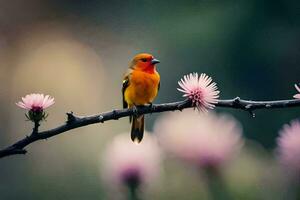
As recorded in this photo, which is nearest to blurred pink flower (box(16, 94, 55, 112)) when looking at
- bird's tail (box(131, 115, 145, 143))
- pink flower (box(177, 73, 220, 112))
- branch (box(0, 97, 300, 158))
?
branch (box(0, 97, 300, 158))

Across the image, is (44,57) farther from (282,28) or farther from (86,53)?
(282,28)

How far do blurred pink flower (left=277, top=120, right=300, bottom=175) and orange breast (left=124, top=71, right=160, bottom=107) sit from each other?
2.01 metres

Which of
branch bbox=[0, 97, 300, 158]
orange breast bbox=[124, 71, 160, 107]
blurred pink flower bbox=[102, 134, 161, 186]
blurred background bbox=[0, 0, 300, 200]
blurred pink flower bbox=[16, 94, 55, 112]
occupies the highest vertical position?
blurred background bbox=[0, 0, 300, 200]

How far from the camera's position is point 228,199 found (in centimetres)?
156

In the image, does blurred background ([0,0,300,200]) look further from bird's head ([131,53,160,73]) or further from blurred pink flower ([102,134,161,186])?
blurred pink flower ([102,134,161,186])

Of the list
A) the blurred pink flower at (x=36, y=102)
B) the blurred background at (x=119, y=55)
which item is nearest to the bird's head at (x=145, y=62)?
the blurred pink flower at (x=36, y=102)

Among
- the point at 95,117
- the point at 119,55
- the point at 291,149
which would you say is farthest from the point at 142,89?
the point at 119,55

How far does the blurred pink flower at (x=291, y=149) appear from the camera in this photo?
1391mm

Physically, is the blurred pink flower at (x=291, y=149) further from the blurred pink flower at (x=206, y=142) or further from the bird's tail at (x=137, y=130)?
the bird's tail at (x=137, y=130)

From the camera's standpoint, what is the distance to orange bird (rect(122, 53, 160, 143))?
3422 mm

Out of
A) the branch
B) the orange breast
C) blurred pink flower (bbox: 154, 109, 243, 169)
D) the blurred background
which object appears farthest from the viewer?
the blurred background

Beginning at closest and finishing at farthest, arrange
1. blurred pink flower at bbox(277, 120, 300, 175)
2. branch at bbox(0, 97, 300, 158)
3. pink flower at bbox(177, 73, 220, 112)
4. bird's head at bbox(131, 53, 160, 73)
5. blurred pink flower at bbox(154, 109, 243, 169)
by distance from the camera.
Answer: blurred pink flower at bbox(277, 120, 300, 175) < blurred pink flower at bbox(154, 109, 243, 169) < branch at bbox(0, 97, 300, 158) < pink flower at bbox(177, 73, 220, 112) < bird's head at bbox(131, 53, 160, 73)

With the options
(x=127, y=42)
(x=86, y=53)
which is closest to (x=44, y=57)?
(x=86, y=53)

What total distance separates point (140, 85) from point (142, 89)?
0.03m
